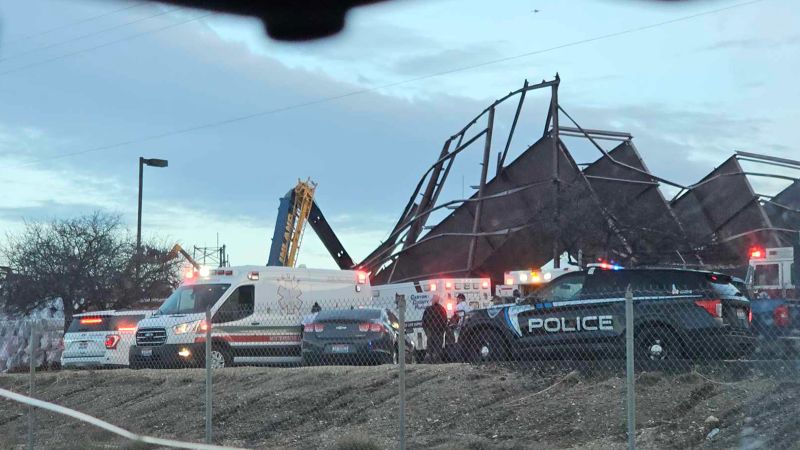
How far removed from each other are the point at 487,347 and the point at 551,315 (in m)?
1.46

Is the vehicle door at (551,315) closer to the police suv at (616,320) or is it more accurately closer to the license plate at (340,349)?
the police suv at (616,320)

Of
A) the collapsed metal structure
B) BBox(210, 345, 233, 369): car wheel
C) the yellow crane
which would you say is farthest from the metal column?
BBox(210, 345, 233, 369): car wheel

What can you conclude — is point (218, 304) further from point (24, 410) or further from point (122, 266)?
point (122, 266)

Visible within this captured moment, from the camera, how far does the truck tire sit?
51.6 ft

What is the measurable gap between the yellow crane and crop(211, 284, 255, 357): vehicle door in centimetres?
1676

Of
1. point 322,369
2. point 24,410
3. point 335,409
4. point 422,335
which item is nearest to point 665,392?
point 335,409

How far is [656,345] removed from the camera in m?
13.3

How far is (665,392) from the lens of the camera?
11055 mm

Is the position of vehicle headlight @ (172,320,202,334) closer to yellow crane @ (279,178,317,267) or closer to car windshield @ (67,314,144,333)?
car windshield @ (67,314,144,333)

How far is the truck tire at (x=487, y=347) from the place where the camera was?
1573 centimetres

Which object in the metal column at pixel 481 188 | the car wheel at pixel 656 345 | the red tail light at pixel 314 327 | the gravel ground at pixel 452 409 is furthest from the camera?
the metal column at pixel 481 188

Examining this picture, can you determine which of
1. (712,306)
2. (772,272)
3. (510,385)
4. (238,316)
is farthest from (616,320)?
(772,272)

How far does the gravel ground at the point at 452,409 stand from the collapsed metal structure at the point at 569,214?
2908 cm

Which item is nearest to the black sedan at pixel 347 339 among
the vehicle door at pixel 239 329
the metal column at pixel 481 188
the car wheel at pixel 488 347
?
Result: the vehicle door at pixel 239 329
